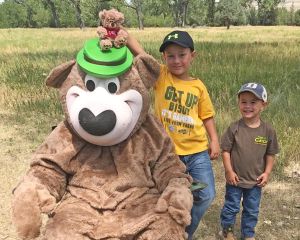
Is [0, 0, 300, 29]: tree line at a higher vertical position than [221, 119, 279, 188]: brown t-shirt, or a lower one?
lower

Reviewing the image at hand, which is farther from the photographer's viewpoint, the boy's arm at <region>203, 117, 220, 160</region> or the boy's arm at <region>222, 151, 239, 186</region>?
the boy's arm at <region>222, 151, 239, 186</region>

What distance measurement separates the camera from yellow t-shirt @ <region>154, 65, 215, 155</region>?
2785 mm

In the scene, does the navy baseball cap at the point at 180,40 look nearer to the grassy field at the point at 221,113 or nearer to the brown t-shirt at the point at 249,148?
the brown t-shirt at the point at 249,148

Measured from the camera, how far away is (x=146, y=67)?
2559 mm

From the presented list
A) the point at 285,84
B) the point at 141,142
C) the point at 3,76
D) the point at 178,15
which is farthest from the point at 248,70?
the point at 178,15

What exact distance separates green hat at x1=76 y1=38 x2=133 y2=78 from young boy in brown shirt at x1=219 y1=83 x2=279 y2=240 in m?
0.92

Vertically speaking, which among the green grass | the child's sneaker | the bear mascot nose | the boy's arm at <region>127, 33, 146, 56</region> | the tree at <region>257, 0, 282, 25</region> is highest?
the boy's arm at <region>127, 33, 146, 56</region>

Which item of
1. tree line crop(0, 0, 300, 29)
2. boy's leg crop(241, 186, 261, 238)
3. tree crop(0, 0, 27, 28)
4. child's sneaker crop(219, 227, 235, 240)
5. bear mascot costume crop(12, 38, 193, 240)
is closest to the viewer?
bear mascot costume crop(12, 38, 193, 240)

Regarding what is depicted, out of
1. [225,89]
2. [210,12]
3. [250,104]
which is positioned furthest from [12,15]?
[250,104]

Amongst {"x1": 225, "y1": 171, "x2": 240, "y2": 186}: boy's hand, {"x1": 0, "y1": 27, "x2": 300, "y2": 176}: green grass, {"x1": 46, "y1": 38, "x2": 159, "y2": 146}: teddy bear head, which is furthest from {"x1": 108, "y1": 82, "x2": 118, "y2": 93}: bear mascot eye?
{"x1": 0, "y1": 27, "x2": 300, "y2": 176}: green grass

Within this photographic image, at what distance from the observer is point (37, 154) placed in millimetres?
2490

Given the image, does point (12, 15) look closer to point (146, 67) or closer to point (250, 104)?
point (250, 104)

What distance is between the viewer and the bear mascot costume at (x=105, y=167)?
223 cm

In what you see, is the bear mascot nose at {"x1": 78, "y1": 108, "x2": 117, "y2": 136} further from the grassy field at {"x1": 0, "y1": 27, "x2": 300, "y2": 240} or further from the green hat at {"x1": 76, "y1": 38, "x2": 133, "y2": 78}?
the grassy field at {"x1": 0, "y1": 27, "x2": 300, "y2": 240}
